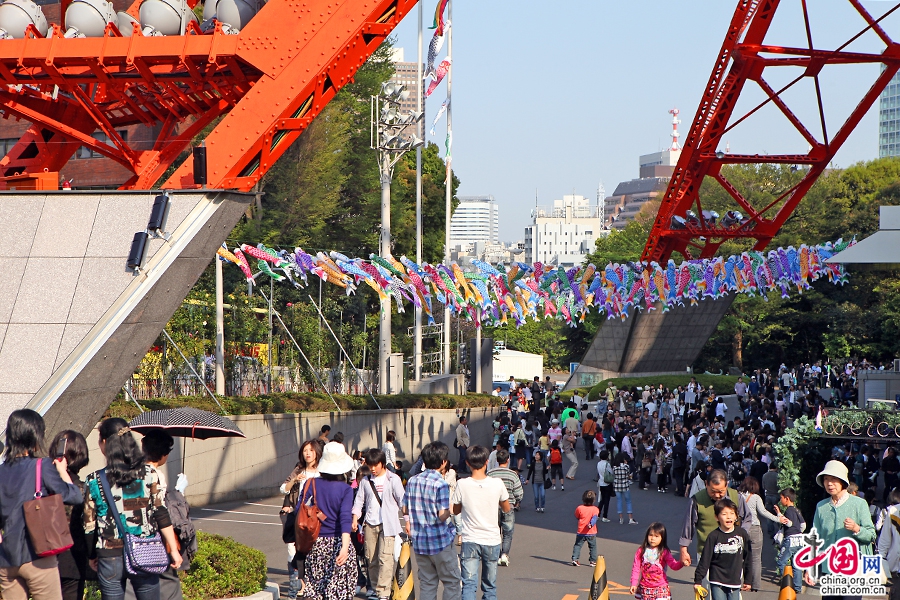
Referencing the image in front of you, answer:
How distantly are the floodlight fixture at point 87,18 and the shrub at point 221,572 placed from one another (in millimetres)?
8298

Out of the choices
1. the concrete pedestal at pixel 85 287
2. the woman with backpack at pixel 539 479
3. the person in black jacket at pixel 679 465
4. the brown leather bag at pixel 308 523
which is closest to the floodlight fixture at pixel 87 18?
the concrete pedestal at pixel 85 287

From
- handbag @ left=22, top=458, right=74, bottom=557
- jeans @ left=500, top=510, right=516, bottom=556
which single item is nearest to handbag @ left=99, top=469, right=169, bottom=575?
handbag @ left=22, top=458, right=74, bottom=557

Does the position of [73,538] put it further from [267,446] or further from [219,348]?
[219,348]

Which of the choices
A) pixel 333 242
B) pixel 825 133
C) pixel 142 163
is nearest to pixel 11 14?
pixel 142 163

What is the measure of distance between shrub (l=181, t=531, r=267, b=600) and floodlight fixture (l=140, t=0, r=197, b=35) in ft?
26.2

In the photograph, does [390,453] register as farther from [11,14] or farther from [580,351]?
[580,351]

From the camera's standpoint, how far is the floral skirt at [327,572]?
8.29m

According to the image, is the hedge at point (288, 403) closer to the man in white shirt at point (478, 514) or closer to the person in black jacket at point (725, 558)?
the man in white shirt at point (478, 514)

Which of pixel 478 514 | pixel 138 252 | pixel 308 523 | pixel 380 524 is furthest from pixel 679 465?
pixel 308 523

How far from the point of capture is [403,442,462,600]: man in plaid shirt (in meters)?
8.83

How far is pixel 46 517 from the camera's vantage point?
646cm

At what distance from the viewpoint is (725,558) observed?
8828 millimetres

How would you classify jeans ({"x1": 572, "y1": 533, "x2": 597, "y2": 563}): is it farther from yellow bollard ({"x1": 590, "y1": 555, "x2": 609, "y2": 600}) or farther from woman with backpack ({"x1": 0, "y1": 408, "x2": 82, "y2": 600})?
woman with backpack ({"x1": 0, "y1": 408, "x2": 82, "y2": 600})

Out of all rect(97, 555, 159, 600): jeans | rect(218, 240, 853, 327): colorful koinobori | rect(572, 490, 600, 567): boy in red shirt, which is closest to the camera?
rect(97, 555, 159, 600): jeans
